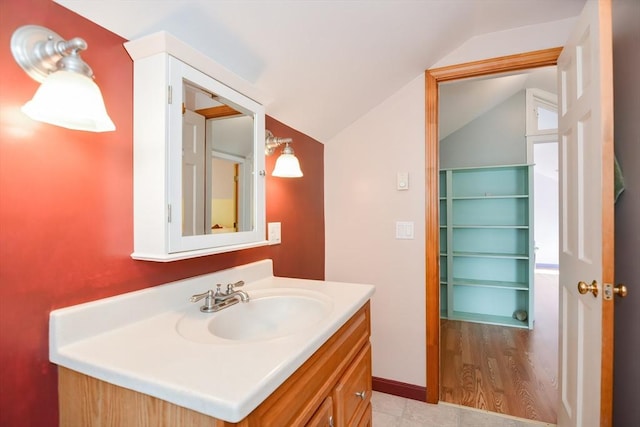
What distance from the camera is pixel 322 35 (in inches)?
48.3

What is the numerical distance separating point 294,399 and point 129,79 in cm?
102

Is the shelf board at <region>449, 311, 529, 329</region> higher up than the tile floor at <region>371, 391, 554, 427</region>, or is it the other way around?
the shelf board at <region>449, 311, 529, 329</region>

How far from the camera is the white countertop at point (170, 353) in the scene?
559 millimetres

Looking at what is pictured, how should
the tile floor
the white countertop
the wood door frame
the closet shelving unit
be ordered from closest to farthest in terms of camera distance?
1. the white countertop
2. the tile floor
3. the wood door frame
4. the closet shelving unit

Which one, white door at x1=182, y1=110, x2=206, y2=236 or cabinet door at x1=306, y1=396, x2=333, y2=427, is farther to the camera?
white door at x1=182, y1=110, x2=206, y2=236

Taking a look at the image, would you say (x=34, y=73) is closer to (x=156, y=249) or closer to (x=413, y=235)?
(x=156, y=249)

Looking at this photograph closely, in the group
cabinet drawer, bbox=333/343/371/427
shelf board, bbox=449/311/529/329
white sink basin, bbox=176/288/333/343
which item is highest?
white sink basin, bbox=176/288/333/343

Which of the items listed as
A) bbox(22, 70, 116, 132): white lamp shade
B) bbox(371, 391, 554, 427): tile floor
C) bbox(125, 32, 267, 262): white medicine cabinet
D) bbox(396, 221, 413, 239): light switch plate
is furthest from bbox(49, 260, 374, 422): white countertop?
bbox(371, 391, 554, 427): tile floor

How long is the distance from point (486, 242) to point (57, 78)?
3848mm

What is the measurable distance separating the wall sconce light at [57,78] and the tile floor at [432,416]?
194 centimetres

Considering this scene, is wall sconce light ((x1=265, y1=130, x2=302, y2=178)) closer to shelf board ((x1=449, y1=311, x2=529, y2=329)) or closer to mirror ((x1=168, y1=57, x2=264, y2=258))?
mirror ((x1=168, y1=57, x2=264, y2=258))

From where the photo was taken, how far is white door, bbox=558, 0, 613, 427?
3.19 ft

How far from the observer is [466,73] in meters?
1.81

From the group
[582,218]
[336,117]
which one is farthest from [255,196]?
[582,218]
